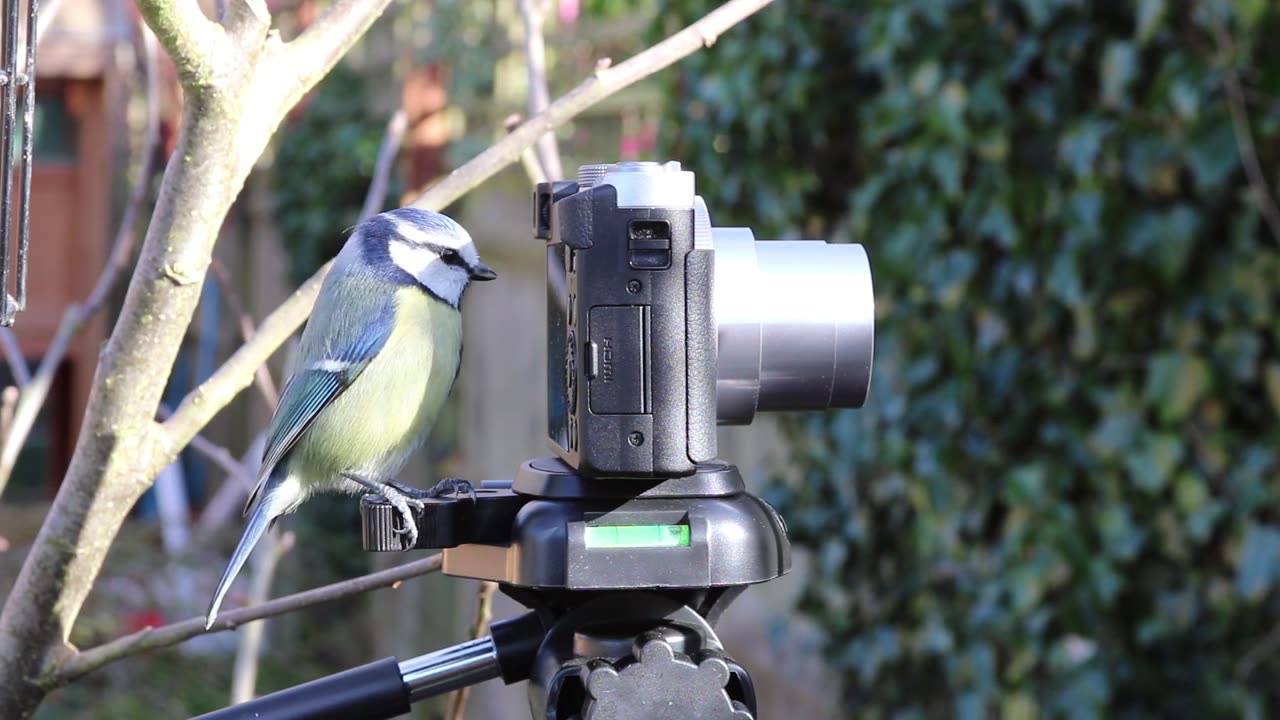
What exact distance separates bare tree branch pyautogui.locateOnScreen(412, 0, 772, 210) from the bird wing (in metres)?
0.17

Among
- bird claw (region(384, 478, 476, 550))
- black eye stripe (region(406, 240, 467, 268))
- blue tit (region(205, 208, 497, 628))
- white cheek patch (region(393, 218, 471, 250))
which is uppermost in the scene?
white cheek patch (region(393, 218, 471, 250))

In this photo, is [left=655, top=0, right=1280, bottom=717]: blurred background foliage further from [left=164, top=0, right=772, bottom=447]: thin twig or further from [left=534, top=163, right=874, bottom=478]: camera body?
[left=534, top=163, right=874, bottom=478]: camera body

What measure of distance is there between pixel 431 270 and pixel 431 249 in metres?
0.04

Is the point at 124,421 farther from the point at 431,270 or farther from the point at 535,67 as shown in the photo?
the point at 535,67

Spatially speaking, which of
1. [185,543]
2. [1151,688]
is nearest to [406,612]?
[185,543]

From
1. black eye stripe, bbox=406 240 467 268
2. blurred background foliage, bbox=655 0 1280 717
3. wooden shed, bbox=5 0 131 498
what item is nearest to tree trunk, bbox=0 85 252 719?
black eye stripe, bbox=406 240 467 268

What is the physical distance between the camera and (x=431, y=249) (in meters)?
1.29

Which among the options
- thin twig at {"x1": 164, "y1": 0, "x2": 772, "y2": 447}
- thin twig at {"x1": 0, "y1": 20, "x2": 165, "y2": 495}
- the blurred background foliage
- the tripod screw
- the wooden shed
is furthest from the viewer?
the wooden shed

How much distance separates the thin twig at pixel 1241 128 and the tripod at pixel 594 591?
1.36 metres

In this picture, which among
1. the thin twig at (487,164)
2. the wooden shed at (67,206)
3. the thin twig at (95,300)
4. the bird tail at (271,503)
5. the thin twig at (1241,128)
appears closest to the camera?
the thin twig at (487,164)

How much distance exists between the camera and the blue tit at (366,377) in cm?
131

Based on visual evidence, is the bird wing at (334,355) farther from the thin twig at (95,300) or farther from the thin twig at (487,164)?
the thin twig at (95,300)

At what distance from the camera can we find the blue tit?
1312 mm

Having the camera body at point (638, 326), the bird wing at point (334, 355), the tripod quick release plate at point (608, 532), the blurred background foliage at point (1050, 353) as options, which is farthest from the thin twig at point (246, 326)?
the blurred background foliage at point (1050, 353)
